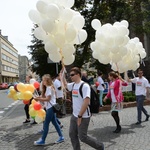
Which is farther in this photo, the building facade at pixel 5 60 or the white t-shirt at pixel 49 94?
the building facade at pixel 5 60

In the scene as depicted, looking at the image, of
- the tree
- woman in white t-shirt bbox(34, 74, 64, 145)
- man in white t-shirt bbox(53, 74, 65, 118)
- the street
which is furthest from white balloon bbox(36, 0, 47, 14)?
the tree

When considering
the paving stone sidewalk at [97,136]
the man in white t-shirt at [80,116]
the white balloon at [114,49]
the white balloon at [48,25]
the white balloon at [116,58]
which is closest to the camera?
the man in white t-shirt at [80,116]

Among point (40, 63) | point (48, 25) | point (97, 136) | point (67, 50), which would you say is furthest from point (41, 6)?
point (40, 63)

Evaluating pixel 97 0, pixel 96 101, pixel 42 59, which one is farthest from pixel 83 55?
pixel 42 59

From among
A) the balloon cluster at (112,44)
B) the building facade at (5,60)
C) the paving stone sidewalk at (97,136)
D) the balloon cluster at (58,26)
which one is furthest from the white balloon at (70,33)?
the building facade at (5,60)

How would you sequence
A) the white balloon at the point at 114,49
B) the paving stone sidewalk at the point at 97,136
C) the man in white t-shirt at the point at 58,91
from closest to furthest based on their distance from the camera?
the paving stone sidewalk at the point at 97,136 < the white balloon at the point at 114,49 < the man in white t-shirt at the point at 58,91

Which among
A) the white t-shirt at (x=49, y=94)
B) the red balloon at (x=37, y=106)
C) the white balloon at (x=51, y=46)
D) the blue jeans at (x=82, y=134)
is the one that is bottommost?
the blue jeans at (x=82, y=134)

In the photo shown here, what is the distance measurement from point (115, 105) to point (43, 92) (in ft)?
6.83

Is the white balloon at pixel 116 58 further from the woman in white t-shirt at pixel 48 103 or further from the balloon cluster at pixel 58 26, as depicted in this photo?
the woman in white t-shirt at pixel 48 103

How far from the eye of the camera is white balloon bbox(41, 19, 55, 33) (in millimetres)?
4836

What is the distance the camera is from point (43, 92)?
6574 millimetres

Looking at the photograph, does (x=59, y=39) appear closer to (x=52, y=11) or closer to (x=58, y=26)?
(x=58, y=26)

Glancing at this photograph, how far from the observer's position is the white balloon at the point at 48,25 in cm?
484

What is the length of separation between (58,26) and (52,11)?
0.36 meters
